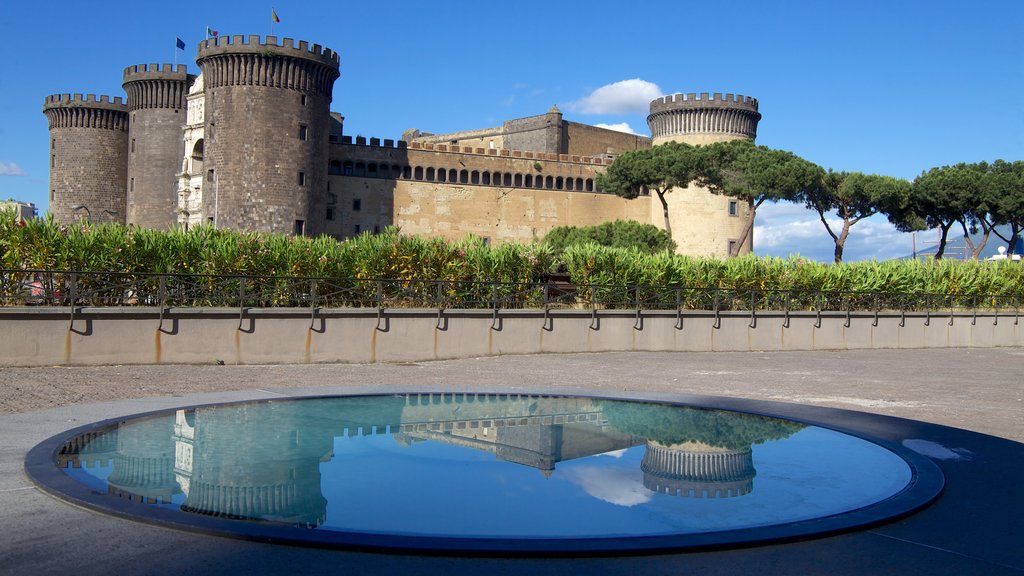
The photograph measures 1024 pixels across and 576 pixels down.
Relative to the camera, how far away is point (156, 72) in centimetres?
5047

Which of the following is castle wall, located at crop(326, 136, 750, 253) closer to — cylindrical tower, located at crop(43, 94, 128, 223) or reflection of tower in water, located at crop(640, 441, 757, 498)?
cylindrical tower, located at crop(43, 94, 128, 223)

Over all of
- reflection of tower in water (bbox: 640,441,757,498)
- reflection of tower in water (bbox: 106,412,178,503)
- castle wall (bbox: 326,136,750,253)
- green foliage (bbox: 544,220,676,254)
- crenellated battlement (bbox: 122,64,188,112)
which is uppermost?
crenellated battlement (bbox: 122,64,188,112)

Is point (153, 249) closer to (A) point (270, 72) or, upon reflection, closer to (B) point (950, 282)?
(B) point (950, 282)

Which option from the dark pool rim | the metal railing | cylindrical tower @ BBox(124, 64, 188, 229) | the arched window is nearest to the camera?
the dark pool rim

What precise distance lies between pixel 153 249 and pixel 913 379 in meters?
12.6

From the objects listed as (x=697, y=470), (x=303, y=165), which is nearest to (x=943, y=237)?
(x=303, y=165)

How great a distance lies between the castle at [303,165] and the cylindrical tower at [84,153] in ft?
0.25

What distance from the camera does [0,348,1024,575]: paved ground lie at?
415 cm

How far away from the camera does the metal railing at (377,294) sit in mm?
13930

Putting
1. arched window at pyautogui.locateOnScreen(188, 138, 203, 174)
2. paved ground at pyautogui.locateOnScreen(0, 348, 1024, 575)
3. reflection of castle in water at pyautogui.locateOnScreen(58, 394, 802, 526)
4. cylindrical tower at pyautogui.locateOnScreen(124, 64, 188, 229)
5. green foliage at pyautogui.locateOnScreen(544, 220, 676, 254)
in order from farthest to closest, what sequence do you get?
1. cylindrical tower at pyautogui.locateOnScreen(124, 64, 188, 229)
2. arched window at pyautogui.locateOnScreen(188, 138, 203, 174)
3. green foliage at pyautogui.locateOnScreen(544, 220, 676, 254)
4. reflection of castle in water at pyautogui.locateOnScreen(58, 394, 802, 526)
5. paved ground at pyautogui.locateOnScreen(0, 348, 1024, 575)

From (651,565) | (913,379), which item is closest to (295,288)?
(913,379)

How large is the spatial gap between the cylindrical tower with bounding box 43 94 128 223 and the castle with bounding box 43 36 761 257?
8 centimetres

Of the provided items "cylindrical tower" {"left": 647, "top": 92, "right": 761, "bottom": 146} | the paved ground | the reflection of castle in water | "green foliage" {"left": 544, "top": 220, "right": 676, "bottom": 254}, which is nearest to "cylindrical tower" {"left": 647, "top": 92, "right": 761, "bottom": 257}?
"cylindrical tower" {"left": 647, "top": 92, "right": 761, "bottom": 146}

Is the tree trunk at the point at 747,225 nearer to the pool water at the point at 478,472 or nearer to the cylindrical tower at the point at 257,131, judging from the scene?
the cylindrical tower at the point at 257,131
